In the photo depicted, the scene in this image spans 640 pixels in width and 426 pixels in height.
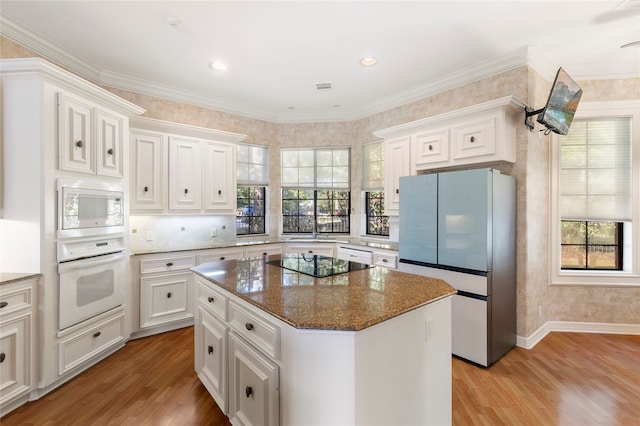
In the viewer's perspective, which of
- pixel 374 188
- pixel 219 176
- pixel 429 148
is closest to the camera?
pixel 429 148

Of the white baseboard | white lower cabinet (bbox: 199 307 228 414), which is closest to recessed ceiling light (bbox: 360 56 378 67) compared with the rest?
white lower cabinet (bbox: 199 307 228 414)

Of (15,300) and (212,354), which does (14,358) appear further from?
(212,354)

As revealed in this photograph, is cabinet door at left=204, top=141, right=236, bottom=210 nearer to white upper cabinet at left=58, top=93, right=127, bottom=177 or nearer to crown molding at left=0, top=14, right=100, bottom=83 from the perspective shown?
white upper cabinet at left=58, top=93, right=127, bottom=177

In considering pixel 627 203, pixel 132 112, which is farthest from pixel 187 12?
pixel 627 203

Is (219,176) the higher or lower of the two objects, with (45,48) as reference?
lower

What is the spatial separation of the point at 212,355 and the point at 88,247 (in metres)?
1.58

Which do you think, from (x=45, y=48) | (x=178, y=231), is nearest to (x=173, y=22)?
(x=45, y=48)

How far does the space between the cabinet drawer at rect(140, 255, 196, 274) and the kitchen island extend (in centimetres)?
163

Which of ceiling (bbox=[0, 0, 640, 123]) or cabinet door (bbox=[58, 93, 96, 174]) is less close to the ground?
ceiling (bbox=[0, 0, 640, 123])

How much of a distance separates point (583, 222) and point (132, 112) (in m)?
5.28

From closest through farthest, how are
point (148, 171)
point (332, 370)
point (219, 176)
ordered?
point (332, 370)
point (148, 171)
point (219, 176)

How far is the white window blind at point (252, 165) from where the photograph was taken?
4.66 meters

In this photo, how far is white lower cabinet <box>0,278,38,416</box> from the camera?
6.63 feet

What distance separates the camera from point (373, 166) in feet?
15.3
